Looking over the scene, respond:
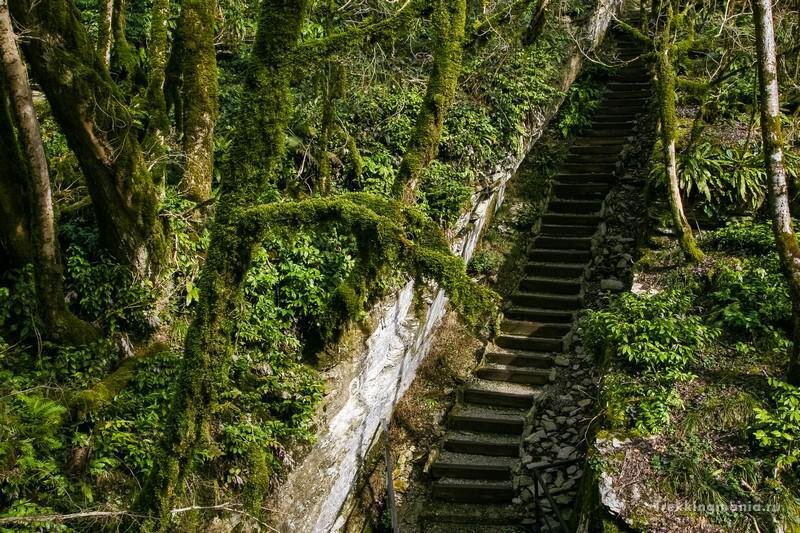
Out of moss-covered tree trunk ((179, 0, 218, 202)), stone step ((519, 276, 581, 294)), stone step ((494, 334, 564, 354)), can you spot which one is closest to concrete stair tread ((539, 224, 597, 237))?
stone step ((519, 276, 581, 294))

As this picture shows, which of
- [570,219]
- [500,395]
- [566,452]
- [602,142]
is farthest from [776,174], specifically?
[602,142]

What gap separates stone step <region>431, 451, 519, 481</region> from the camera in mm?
8023

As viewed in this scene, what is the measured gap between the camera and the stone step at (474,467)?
316 inches

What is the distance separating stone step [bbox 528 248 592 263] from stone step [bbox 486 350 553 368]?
89.6 inches

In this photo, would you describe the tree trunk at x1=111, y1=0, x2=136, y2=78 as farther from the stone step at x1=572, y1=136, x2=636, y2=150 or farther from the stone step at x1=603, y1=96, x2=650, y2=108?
the stone step at x1=603, y1=96, x2=650, y2=108

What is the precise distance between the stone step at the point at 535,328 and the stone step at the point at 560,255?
161 cm

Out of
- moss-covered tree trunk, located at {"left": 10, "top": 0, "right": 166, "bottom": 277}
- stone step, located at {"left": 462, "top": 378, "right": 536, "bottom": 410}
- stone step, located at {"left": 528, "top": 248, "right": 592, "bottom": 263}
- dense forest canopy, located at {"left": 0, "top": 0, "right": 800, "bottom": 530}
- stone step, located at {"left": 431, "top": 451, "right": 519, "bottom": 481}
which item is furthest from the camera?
stone step, located at {"left": 528, "top": 248, "right": 592, "bottom": 263}

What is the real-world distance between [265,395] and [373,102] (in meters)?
5.71

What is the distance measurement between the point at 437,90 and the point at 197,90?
3045mm

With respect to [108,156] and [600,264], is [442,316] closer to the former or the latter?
[600,264]

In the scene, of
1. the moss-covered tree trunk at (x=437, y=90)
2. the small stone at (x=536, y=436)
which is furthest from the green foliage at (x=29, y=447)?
the small stone at (x=536, y=436)

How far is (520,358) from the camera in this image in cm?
957

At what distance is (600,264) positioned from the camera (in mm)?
10867

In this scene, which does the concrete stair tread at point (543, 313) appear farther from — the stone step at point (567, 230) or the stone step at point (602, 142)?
the stone step at point (602, 142)
